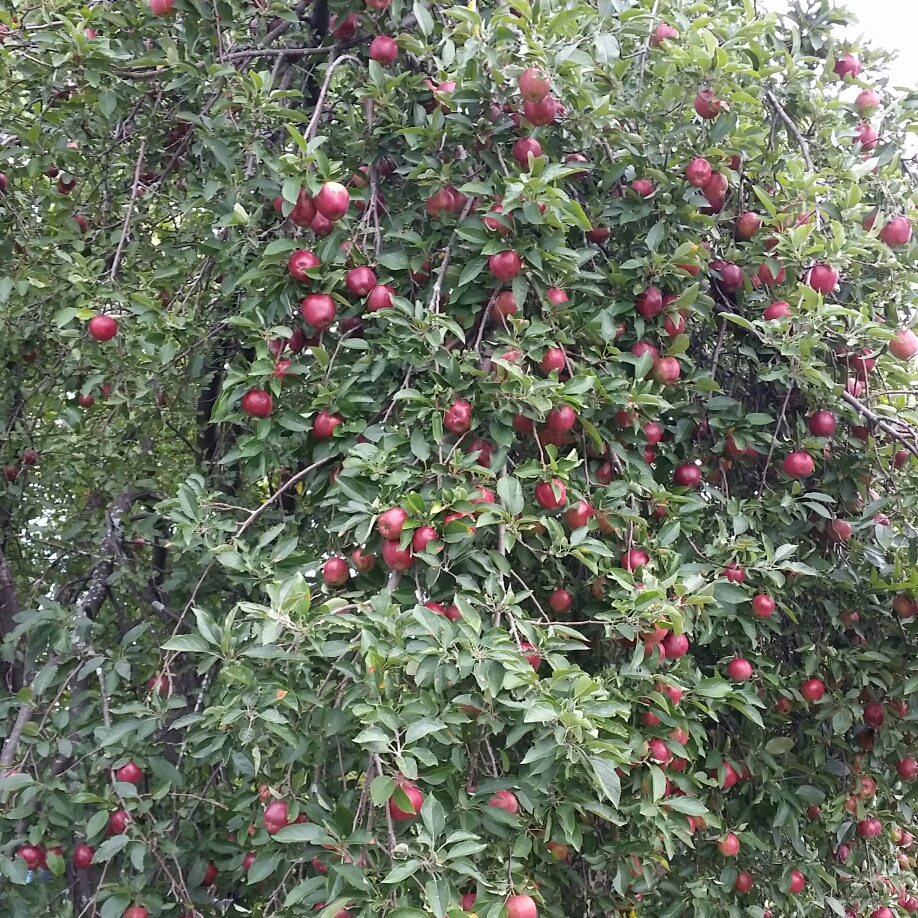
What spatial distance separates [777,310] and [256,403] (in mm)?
1200

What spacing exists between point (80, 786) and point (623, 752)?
4.60 ft

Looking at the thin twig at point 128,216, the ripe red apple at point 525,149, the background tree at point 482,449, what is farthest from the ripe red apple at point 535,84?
the thin twig at point 128,216

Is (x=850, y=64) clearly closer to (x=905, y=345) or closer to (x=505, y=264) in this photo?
(x=905, y=345)

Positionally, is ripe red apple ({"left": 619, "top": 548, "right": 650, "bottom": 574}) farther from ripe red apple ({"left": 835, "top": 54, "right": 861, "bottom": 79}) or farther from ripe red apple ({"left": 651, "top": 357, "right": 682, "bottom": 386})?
ripe red apple ({"left": 835, "top": 54, "right": 861, "bottom": 79})

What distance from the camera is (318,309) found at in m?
1.98

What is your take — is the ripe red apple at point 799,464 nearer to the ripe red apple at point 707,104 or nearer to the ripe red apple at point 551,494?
the ripe red apple at point 551,494

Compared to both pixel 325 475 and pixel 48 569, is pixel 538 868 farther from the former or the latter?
pixel 48 569

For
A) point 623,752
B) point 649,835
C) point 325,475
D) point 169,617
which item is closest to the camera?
point 623,752

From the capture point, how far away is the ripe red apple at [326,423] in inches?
76.0

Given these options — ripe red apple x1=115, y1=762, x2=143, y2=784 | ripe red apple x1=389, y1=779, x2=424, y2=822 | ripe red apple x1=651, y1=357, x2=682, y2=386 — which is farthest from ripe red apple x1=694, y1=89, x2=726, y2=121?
ripe red apple x1=115, y1=762, x2=143, y2=784

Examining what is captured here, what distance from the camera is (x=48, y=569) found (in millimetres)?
3021

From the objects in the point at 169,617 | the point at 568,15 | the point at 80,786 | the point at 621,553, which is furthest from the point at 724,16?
the point at 80,786

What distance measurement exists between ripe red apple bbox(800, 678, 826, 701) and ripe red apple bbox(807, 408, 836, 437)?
0.61 metres

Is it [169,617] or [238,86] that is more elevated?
[238,86]
